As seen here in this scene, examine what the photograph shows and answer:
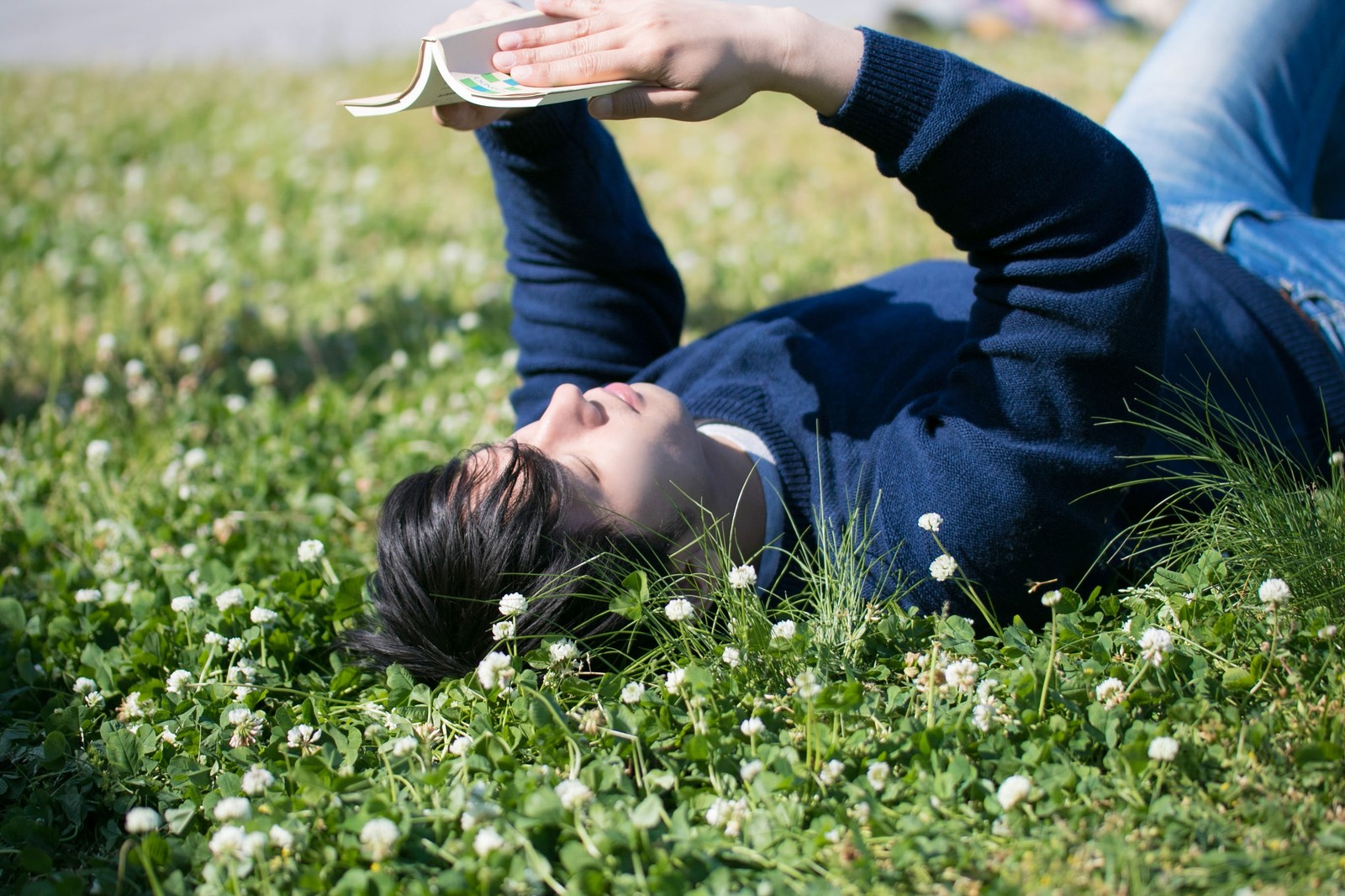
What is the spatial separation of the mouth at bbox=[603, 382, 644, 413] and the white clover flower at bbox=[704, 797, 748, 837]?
0.85m

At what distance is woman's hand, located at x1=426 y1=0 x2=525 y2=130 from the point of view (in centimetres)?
239

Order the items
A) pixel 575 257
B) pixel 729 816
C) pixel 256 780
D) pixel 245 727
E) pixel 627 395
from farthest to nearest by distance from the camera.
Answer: pixel 575 257 < pixel 627 395 < pixel 245 727 < pixel 256 780 < pixel 729 816

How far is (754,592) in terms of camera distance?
7.30 ft

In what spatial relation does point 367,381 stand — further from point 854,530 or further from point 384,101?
point 854,530

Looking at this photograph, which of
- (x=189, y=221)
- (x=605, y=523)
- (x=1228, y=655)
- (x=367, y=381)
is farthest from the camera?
(x=189, y=221)

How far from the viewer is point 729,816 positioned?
1.76m

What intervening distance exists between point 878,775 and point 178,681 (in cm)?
136

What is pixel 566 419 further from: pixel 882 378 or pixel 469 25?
→ pixel 469 25

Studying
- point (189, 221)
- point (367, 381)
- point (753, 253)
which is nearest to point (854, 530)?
point (367, 381)

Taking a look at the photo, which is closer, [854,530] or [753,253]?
[854,530]

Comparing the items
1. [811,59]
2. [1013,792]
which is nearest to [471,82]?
[811,59]

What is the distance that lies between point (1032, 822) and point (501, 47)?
1.62 meters

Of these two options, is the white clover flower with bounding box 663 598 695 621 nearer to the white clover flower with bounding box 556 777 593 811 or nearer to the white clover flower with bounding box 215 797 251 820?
the white clover flower with bounding box 556 777 593 811

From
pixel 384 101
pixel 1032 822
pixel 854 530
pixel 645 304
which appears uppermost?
pixel 384 101
